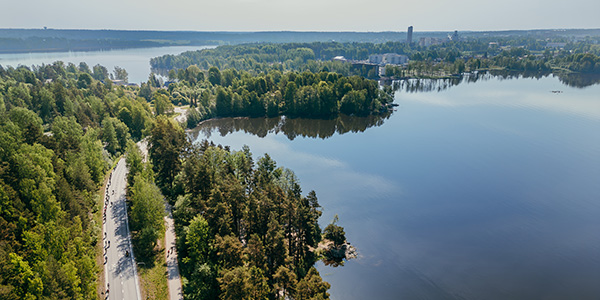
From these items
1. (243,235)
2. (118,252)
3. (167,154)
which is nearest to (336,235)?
(243,235)

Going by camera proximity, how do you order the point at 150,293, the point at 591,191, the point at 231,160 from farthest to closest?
1. the point at 591,191
2. the point at 231,160
3. the point at 150,293

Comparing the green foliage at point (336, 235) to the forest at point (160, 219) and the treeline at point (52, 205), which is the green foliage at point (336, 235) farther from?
the treeline at point (52, 205)

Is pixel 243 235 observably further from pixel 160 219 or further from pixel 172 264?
pixel 160 219

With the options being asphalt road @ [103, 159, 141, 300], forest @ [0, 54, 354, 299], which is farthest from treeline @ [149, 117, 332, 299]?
asphalt road @ [103, 159, 141, 300]

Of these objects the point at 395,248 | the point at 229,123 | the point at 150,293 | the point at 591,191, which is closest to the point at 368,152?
the point at 395,248

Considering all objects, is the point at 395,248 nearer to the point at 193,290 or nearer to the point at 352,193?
the point at 352,193

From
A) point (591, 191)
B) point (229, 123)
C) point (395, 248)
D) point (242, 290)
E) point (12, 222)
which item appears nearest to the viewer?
point (242, 290)
